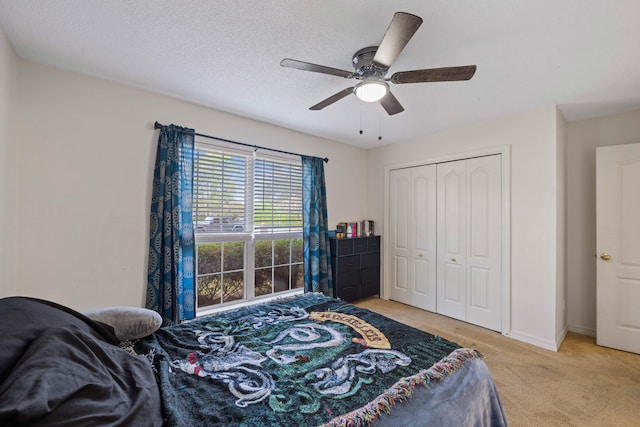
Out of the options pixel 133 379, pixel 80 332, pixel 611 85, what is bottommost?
pixel 133 379

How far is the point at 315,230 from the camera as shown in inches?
146

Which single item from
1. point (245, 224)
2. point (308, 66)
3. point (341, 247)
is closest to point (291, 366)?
point (308, 66)

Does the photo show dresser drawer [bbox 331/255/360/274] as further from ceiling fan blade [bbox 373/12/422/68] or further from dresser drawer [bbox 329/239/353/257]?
ceiling fan blade [bbox 373/12/422/68]

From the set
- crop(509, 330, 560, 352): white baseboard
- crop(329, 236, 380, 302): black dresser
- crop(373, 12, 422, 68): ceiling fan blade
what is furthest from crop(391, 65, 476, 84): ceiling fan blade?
crop(509, 330, 560, 352): white baseboard

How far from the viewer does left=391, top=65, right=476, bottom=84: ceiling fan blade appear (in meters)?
1.63

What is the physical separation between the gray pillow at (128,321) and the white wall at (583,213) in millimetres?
4228

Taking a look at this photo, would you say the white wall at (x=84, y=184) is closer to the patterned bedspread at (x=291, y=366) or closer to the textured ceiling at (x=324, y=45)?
the textured ceiling at (x=324, y=45)

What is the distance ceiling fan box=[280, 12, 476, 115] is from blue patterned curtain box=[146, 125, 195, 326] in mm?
1580

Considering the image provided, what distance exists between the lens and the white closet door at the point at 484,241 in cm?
317

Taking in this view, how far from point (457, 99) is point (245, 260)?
286 centimetres

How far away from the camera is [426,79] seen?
5.73 feet

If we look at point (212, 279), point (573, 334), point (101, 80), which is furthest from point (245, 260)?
point (573, 334)

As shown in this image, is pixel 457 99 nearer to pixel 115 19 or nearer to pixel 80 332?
pixel 115 19

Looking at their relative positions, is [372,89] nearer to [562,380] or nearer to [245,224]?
[245,224]
